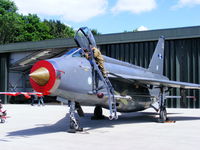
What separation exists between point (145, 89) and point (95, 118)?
2887 mm

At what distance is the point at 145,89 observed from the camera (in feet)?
41.7

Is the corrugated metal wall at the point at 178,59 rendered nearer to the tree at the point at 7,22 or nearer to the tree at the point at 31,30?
the tree at the point at 31,30

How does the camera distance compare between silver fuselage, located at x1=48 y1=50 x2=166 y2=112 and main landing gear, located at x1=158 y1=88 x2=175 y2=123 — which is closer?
silver fuselage, located at x1=48 y1=50 x2=166 y2=112

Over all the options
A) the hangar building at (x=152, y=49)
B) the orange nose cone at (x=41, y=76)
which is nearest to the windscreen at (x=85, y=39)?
the orange nose cone at (x=41, y=76)

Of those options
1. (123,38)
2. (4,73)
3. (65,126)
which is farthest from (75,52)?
(4,73)

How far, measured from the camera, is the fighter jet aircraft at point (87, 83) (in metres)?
7.66

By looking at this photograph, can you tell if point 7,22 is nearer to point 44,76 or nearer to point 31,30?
point 31,30

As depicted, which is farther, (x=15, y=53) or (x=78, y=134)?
(x=15, y=53)

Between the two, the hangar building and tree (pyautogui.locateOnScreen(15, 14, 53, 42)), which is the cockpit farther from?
tree (pyautogui.locateOnScreen(15, 14, 53, 42))

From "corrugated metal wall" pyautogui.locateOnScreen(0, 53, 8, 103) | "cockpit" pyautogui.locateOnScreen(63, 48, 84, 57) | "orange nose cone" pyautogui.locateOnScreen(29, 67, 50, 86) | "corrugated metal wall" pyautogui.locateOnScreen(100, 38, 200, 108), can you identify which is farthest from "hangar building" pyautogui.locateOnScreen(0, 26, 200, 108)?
"orange nose cone" pyautogui.locateOnScreen(29, 67, 50, 86)

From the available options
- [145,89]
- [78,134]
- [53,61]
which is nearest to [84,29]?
[53,61]

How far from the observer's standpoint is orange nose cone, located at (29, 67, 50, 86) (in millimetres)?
7410

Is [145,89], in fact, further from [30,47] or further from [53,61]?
[30,47]

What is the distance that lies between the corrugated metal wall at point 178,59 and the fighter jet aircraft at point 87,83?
36.8 feet
